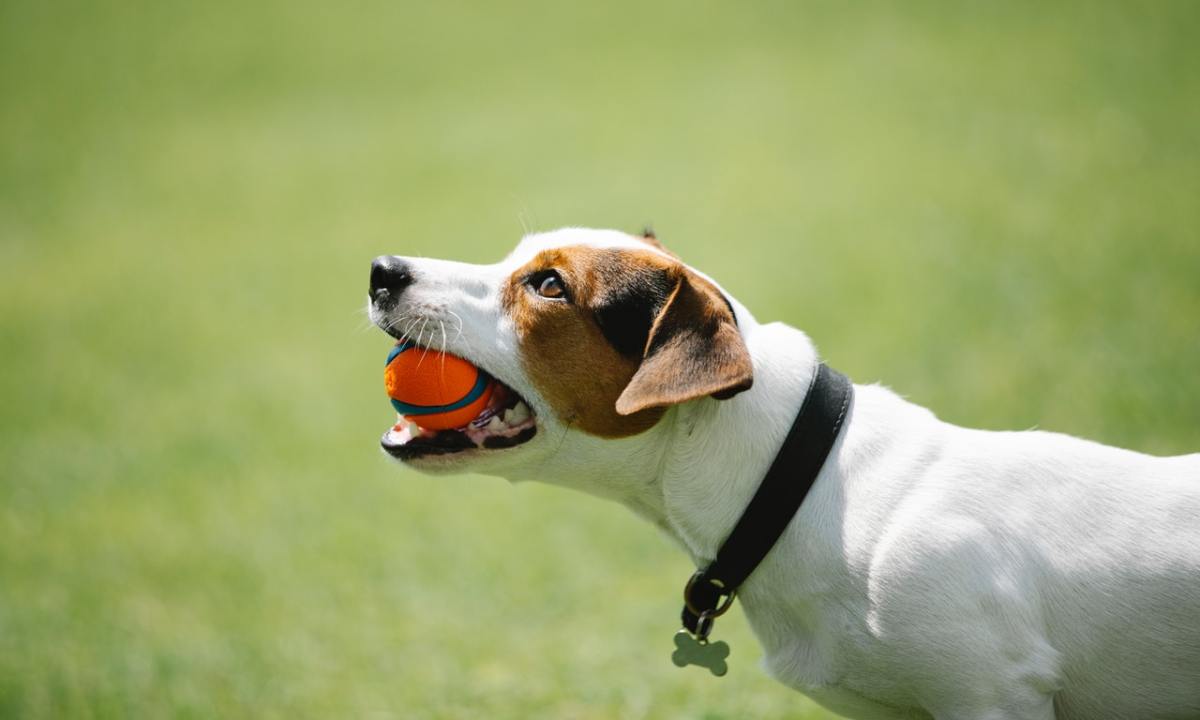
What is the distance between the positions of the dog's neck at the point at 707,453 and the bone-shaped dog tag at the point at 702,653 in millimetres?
320

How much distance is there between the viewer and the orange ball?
12.4 feet

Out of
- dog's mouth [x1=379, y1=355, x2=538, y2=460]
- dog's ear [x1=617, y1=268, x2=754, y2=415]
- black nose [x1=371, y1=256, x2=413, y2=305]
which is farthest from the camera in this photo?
black nose [x1=371, y1=256, x2=413, y2=305]

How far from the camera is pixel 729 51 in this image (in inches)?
872

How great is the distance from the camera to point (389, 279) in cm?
390

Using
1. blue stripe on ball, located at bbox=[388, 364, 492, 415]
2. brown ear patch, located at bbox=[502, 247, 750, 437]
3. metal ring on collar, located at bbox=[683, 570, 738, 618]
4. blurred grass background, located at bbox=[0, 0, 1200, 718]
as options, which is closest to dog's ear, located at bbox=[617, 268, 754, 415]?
brown ear patch, located at bbox=[502, 247, 750, 437]

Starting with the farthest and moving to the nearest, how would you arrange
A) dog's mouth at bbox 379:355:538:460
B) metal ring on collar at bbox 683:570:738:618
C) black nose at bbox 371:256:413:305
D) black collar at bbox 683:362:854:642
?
black nose at bbox 371:256:413:305, dog's mouth at bbox 379:355:538:460, metal ring on collar at bbox 683:570:738:618, black collar at bbox 683:362:854:642

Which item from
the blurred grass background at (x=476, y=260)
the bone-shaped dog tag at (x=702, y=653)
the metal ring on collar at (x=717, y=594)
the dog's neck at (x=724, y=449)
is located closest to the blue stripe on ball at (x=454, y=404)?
the dog's neck at (x=724, y=449)

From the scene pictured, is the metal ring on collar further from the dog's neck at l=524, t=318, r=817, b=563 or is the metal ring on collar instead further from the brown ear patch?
the brown ear patch

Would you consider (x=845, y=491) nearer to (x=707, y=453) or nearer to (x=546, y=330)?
(x=707, y=453)

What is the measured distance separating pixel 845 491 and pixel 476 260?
12.0m

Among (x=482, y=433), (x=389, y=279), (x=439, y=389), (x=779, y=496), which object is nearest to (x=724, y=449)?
(x=779, y=496)

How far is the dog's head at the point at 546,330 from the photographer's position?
3.68 metres

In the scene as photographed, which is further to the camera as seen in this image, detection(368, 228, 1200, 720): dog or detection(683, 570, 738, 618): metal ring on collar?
detection(683, 570, 738, 618): metal ring on collar

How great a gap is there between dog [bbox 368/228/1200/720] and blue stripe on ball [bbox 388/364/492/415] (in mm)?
55
